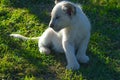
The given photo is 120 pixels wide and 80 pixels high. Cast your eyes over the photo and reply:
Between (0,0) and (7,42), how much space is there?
2058mm

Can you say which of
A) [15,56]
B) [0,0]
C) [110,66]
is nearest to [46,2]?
[0,0]

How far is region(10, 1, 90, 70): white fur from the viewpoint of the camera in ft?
23.2

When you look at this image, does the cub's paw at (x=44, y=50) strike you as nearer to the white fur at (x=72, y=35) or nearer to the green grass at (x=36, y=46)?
the green grass at (x=36, y=46)

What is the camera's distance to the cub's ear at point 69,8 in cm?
700

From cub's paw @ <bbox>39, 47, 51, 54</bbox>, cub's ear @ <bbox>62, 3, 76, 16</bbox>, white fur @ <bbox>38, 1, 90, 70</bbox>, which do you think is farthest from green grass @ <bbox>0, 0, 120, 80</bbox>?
cub's ear @ <bbox>62, 3, 76, 16</bbox>

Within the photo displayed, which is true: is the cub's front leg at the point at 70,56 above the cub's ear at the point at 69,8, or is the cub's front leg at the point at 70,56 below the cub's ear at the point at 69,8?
below

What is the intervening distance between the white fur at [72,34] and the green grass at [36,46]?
18 cm

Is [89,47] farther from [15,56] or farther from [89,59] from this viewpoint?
[15,56]

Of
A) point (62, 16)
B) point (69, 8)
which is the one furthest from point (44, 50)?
point (69, 8)

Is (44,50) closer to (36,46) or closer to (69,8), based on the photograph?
(36,46)

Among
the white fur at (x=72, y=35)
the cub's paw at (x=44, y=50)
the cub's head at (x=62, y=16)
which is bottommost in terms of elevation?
the cub's paw at (x=44, y=50)

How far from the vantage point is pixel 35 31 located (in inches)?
343

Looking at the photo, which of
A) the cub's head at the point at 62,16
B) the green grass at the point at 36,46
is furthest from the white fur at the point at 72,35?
the green grass at the point at 36,46

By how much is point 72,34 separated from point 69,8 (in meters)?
0.51
